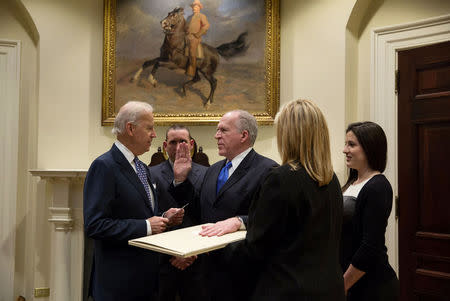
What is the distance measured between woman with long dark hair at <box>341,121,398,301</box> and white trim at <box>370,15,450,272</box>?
1.37m

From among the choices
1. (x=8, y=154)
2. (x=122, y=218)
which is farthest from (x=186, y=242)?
(x=8, y=154)

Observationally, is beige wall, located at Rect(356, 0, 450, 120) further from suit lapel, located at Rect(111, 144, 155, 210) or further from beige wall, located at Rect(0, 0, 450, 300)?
suit lapel, located at Rect(111, 144, 155, 210)

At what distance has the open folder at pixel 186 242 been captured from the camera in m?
1.60

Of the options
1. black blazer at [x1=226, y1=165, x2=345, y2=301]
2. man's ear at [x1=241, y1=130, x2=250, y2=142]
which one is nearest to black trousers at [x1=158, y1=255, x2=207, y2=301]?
man's ear at [x1=241, y1=130, x2=250, y2=142]

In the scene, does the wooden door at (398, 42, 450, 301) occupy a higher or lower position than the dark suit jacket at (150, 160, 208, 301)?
higher

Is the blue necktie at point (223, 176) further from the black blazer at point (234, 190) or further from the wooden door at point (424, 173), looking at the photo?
the wooden door at point (424, 173)

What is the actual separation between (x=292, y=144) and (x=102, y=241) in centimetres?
112

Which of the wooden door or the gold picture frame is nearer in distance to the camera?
the wooden door

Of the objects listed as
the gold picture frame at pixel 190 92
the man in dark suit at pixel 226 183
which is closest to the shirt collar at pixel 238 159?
the man in dark suit at pixel 226 183

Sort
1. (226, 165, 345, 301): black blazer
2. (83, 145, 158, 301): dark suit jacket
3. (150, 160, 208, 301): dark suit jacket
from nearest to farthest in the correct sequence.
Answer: (226, 165, 345, 301): black blazer → (83, 145, 158, 301): dark suit jacket → (150, 160, 208, 301): dark suit jacket

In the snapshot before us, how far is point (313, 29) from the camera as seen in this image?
407 centimetres

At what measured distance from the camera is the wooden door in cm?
344

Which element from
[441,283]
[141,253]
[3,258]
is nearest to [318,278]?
[141,253]

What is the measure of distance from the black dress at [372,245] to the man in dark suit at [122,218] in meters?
0.93
